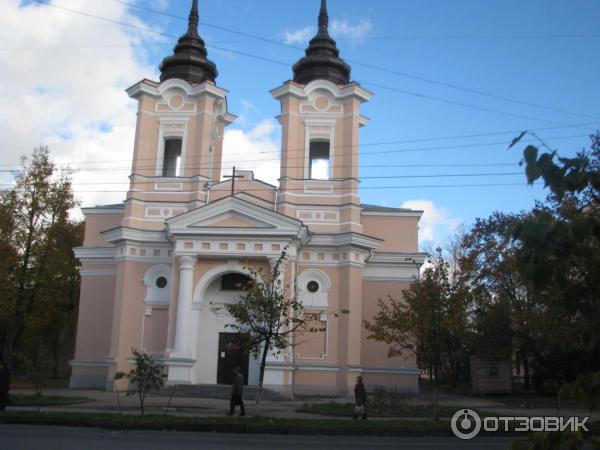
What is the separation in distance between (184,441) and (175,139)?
2250 centimetres

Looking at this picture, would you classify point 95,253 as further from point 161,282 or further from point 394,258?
point 394,258

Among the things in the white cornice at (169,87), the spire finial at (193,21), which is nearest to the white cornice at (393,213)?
the white cornice at (169,87)

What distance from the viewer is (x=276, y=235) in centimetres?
2908

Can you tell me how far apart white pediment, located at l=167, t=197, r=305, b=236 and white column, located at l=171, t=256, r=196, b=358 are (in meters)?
1.46

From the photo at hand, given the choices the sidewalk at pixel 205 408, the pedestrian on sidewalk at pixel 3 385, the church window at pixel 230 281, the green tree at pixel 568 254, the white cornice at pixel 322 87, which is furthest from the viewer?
the white cornice at pixel 322 87

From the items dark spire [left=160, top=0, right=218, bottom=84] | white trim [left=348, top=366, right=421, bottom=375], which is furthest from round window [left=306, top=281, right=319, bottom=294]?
dark spire [left=160, top=0, right=218, bottom=84]

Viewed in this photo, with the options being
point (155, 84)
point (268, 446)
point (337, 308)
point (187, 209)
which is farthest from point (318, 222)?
point (268, 446)

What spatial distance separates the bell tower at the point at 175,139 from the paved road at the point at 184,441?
57.3 ft

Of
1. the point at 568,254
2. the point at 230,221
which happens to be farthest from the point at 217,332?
the point at 568,254

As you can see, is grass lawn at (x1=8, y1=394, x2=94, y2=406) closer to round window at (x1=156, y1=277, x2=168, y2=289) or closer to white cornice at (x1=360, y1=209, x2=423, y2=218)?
round window at (x1=156, y1=277, x2=168, y2=289)

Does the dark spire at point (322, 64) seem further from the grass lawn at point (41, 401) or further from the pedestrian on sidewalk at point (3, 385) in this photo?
the pedestrian on sidewalk at point (3, 385)

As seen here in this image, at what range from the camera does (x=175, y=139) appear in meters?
34.0

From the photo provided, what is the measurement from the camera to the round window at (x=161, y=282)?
31552 mm

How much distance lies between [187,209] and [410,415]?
53.5 ft
